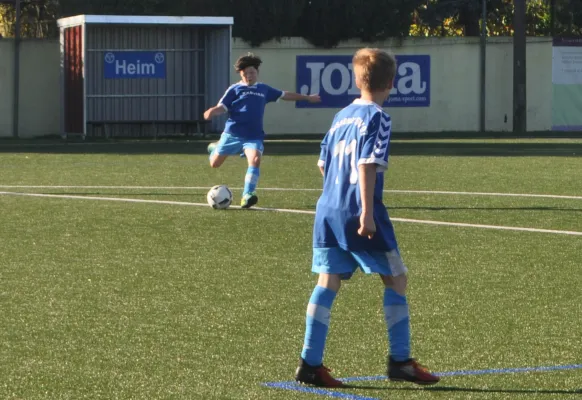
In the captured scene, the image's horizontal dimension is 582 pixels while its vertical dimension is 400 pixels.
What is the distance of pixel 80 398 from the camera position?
567 cm

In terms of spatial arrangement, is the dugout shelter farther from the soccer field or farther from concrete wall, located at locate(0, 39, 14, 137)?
the soccer field

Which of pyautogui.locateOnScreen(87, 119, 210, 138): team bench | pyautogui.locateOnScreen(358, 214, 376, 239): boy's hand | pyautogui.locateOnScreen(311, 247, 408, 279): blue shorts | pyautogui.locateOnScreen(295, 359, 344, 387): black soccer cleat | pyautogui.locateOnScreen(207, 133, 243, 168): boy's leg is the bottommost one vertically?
pyautogui.locateOnScreen(295, 359, 344, 387): black soccer cleat

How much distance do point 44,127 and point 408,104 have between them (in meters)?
10.5

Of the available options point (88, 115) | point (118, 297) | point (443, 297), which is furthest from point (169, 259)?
point (88, 115)

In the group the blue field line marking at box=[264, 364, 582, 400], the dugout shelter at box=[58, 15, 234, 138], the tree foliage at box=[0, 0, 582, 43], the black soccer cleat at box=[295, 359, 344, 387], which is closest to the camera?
the blue field line marking at box=[264, 364, 582, 400]

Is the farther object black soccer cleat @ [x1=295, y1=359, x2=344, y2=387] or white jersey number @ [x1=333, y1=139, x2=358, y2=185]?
white jersey number @ [x1=333, y1=139, x2=358, y2=185]

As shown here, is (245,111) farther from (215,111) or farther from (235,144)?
(215,111)

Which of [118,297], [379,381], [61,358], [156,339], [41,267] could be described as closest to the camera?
[379,381]

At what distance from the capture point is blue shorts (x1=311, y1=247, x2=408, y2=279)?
19.7 feet

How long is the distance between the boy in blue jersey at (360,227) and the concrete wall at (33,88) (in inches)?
1137

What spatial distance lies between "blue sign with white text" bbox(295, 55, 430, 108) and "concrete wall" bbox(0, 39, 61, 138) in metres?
6.94

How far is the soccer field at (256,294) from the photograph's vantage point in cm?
608

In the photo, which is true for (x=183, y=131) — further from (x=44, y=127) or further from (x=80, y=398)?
(x=80, y=398)

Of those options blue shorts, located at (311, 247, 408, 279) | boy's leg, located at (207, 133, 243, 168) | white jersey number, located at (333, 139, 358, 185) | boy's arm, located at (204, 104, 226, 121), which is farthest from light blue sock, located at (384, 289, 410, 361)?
boy's leg, located at (207, 133, 243, 168)
